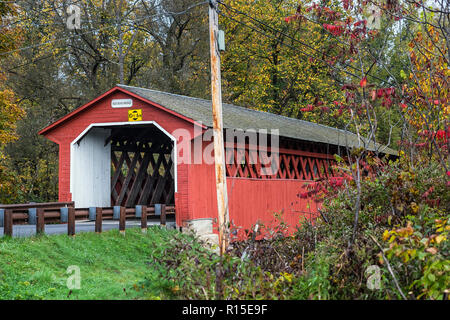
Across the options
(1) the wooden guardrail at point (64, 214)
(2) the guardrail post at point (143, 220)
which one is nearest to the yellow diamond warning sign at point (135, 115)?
(1) the wooden guardrail at point (64, 214)

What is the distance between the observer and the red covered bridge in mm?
14008

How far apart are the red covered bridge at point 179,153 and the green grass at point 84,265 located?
1.66 m

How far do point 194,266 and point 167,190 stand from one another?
492 inches

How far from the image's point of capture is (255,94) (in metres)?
32.6

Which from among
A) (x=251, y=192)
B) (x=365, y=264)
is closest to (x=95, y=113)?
(x=251, y=192)

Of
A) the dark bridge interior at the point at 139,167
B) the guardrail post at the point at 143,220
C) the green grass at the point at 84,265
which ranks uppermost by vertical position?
the dark bridge interior at the point at 139,167

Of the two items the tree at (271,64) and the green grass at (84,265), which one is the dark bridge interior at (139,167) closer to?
the green grass at (84,265)

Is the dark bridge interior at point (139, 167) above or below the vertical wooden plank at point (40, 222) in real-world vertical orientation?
above

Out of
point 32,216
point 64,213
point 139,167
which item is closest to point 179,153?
point 64,213

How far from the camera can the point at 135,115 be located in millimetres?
14703

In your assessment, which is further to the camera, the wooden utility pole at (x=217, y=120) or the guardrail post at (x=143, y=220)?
the guardrail post at (x=143, y=220)

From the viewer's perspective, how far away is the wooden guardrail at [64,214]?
11118 mm

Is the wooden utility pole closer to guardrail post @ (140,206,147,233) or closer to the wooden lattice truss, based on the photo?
the wooden lattice truss

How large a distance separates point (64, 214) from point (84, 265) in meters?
1.96
